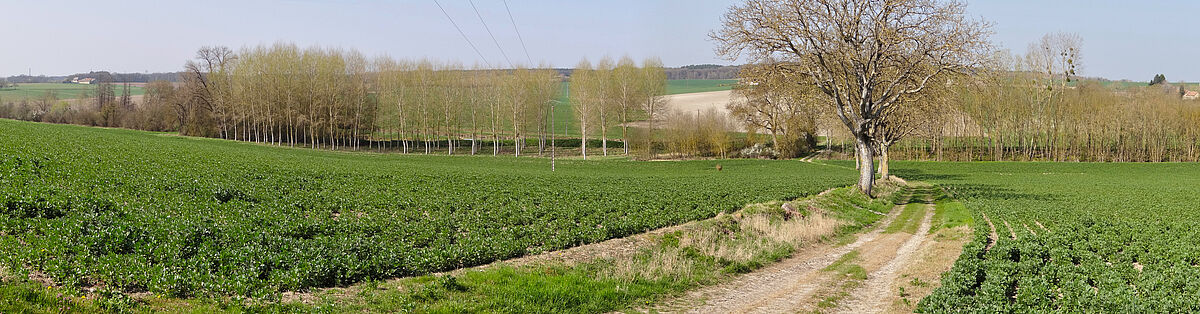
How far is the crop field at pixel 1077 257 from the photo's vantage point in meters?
10.9

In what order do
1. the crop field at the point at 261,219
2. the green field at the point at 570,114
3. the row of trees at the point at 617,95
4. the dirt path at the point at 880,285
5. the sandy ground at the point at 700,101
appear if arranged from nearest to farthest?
the crop field at the point at 261,219 < the dirt path at the point at 880,285 < the row of trees at the point at 617,95 < the green field at the point at 570,114 < the sandy ground at the point at 700,101

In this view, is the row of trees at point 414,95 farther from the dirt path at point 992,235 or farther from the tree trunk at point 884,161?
the dirt path at point 992,235

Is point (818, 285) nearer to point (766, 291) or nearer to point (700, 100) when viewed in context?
point (766, 291)

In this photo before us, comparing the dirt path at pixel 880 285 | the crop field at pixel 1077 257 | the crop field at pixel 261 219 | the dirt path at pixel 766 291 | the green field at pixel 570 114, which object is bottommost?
the dirt path at pixel 880 285

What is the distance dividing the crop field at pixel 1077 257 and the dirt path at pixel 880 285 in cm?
120

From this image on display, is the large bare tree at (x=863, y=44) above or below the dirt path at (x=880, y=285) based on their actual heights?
above

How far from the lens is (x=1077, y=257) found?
16.1 metres

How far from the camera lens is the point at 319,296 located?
10906 millimetres

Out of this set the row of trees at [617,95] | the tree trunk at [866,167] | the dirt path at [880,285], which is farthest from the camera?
the row of trees at [617,95]

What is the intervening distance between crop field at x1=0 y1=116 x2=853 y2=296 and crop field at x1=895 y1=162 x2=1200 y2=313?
8714 millimetres

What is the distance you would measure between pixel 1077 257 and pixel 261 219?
19.6 m

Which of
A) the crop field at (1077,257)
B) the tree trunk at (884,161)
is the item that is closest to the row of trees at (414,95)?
the tree trunk at (884,161)

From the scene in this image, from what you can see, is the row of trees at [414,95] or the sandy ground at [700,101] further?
the sandy ground at [700,101]

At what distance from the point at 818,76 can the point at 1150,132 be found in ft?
208
